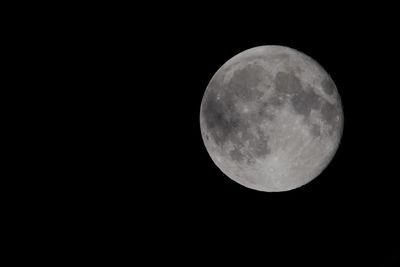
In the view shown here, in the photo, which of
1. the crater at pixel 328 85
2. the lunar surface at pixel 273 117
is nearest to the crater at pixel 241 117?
the lunar surface at pixel 273 117

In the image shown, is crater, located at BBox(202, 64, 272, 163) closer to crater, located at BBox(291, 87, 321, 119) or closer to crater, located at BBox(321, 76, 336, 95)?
crater, located at BBox(291, 87, 321, 119)

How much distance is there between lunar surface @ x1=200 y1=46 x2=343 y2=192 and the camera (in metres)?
5.08

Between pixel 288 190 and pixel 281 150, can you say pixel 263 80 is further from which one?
pixel 288 190

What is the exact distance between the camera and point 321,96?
5258mm

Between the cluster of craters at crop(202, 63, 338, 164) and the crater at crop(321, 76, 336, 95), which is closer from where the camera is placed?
the cluster of craters at crop(202, 63, 338, 164)

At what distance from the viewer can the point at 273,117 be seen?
16.6 ft

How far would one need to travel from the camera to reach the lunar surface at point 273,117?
200 inches

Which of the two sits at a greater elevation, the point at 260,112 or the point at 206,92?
the point at 206,92

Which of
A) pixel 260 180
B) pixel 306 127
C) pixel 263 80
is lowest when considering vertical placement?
pixel 260 180

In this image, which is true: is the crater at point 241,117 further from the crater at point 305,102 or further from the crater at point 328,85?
the crater at point 328,85

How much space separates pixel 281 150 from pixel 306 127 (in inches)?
15.1

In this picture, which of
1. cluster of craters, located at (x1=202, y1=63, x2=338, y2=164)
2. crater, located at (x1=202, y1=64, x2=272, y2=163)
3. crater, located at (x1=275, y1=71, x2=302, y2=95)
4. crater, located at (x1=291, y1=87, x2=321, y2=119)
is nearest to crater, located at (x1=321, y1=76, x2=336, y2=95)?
cluster of craters, located at (x1=202, y1=63, x2=338, y2=164)

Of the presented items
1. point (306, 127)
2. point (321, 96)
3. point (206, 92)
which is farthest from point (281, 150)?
point (206, 92)

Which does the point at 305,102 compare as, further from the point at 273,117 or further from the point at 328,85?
the point at 328,85
